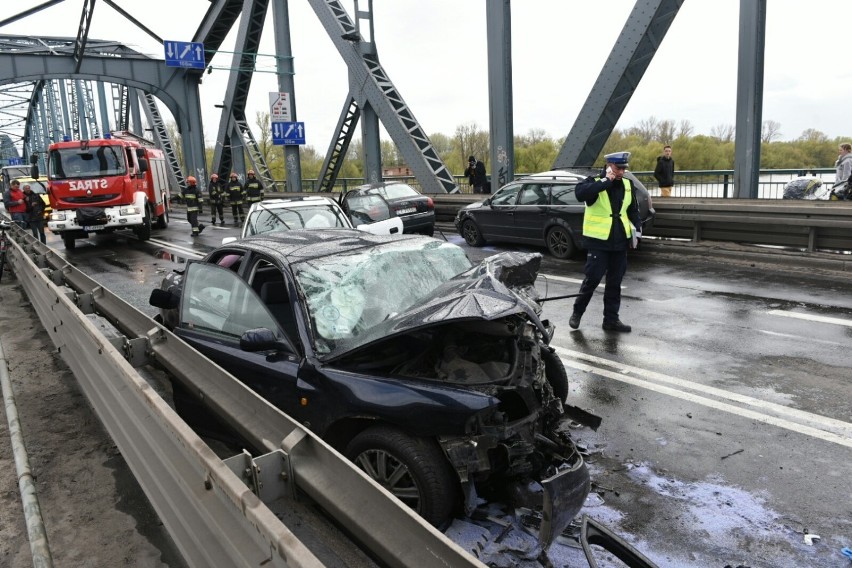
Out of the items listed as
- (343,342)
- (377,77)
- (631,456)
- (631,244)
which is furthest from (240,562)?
(377,77)

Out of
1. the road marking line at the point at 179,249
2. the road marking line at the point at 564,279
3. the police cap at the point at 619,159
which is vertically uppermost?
the police cap at the point at 619,159

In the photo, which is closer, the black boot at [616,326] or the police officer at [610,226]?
the police officer at [610,226]

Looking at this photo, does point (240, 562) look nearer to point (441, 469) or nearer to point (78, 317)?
point (441, 469)

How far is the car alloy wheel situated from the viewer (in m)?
11.7

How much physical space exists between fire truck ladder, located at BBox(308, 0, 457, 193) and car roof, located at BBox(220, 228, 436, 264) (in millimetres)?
14258

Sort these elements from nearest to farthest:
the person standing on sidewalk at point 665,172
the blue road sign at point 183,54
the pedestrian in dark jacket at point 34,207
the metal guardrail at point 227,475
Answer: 1. the metal guardrail at point 227,475
2. the person standing on sidewalk at point 665,172
3. the pedestrian in dark jacket at point 34,207
4. the blue road sign at point 183,54

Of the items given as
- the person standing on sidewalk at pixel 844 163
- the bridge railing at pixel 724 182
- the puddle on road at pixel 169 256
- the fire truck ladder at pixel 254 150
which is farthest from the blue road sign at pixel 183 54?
the person standing on sidewalk at pixel 844 163

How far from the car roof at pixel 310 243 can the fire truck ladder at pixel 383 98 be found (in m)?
14.3

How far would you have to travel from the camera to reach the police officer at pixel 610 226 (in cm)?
665

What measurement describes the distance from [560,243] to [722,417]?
7.50 m

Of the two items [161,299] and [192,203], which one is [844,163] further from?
[192,203]

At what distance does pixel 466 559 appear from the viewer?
1634mm

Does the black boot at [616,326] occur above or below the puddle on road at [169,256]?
below

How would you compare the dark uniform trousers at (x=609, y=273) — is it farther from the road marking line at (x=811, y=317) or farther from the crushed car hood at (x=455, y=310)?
the crushed car hood at (x=455, y=310)
